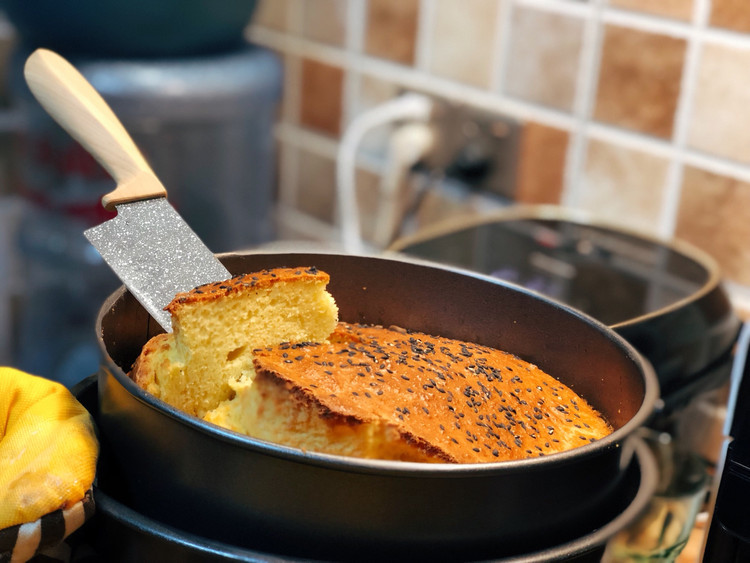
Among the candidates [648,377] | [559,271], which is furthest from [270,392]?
[559,271]

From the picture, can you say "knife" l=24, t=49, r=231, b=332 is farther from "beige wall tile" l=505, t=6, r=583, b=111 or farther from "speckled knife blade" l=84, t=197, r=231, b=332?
"beige wall tile" l=505, t=6, r=583, b=111

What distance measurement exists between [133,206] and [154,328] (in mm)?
94

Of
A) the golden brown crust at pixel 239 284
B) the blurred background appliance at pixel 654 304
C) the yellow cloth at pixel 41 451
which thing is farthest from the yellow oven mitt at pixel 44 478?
the blurred background appliance at pixel 654 304

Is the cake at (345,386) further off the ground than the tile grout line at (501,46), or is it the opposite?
the tile grout line at (501,46)

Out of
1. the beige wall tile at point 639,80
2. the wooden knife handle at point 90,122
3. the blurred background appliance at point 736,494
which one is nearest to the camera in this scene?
the blurred background appliance at point 736,494

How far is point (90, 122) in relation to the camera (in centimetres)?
70

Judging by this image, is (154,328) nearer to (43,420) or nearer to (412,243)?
(43,420)

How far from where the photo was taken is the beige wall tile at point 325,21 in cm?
167

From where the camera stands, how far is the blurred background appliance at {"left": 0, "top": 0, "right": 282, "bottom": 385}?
1.44 m

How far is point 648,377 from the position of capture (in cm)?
57

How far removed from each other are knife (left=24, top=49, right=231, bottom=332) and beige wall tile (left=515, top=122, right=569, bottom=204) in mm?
813

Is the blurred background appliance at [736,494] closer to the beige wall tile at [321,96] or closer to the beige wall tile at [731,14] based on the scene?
the beige wall tile at [731,14]

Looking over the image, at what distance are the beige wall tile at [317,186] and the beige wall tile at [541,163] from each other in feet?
1.61

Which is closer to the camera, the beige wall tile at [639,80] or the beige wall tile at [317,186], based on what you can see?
the beige wall tile at [639,80]
